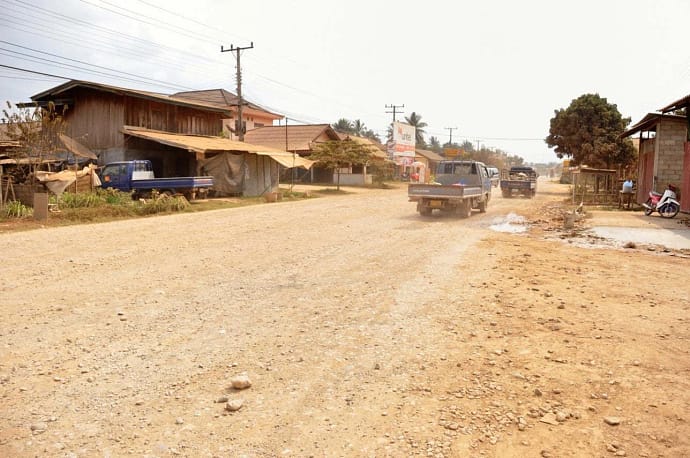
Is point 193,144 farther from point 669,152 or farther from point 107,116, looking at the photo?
point 669,152

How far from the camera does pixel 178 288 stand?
7340mm

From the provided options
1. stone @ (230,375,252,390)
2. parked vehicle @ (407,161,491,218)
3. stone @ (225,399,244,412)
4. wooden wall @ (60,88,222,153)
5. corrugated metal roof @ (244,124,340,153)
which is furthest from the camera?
corrugated metal roof @ (244,124,340,153)

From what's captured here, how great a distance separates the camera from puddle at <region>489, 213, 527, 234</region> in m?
15.1

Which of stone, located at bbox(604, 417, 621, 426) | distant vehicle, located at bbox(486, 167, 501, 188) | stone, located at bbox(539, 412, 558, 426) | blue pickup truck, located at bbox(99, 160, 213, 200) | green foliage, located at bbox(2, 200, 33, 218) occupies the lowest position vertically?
stone, located at bbox(539, 412, 558, 426)

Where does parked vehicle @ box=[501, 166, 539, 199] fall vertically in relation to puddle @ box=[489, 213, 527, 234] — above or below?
above

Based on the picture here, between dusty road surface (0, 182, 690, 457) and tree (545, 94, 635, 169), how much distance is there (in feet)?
91.4

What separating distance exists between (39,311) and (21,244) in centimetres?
660

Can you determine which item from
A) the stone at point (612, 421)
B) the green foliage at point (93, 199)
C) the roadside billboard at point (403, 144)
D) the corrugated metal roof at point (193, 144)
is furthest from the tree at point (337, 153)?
the stone at point (612, 421)

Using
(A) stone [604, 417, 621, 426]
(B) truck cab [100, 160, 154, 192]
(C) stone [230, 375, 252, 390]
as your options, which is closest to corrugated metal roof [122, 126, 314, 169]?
(B) truck cab [100, 160, 154, 192]

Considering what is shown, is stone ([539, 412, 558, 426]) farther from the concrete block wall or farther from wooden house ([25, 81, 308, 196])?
wooden house ([25, 81, 308, 196])

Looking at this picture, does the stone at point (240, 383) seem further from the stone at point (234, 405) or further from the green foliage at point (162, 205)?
the green foliage at point (162, 205)

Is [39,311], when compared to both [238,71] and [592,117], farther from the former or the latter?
[592,117]

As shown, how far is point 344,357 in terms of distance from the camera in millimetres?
4734

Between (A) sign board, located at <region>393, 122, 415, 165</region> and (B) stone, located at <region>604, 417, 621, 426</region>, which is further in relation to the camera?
(A) sign board, located at <region>393, 122, 415, 165</region>
